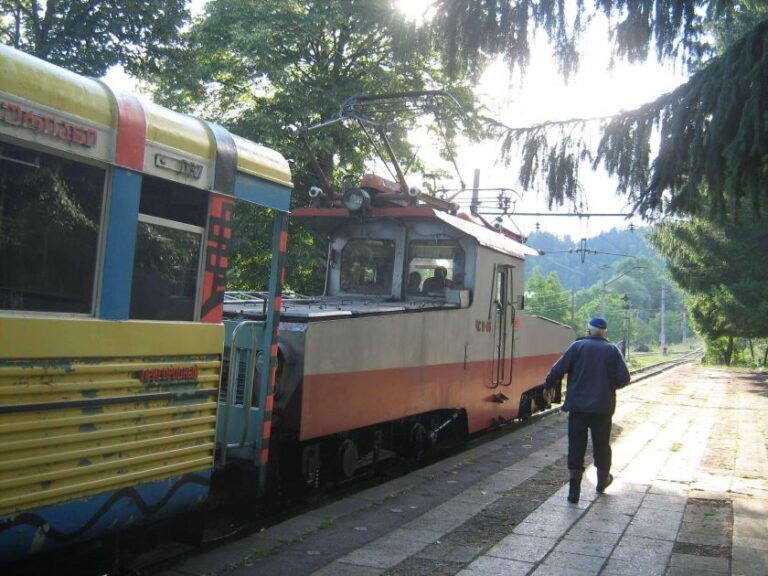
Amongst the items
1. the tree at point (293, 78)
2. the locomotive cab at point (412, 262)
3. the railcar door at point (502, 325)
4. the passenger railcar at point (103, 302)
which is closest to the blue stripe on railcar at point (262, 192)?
the passenger railcar at point (103, 302)

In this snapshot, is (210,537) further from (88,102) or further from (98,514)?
(88,102)

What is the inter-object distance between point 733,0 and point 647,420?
24.6 feet

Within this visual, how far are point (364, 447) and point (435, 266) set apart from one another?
2.66 meters

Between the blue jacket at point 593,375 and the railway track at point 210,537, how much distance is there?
2.27 m

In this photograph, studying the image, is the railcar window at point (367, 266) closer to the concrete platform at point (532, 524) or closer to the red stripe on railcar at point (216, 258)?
the concrete platform at point (532, 524)

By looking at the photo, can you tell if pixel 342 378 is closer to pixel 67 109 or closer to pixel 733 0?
pixel 67 109

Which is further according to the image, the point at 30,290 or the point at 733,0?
the point at 733,0

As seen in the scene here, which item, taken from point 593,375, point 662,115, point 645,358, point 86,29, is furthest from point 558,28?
point 645,358

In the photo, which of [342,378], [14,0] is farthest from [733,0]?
[14,0]

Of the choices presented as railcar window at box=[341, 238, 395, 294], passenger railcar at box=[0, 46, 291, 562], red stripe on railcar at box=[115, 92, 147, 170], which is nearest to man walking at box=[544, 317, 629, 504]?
railcar window at box=[341, 238, 395, 294]

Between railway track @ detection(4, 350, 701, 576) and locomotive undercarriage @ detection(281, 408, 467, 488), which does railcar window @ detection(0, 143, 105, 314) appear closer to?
railway track @ detection(4, 350, 701, 576)

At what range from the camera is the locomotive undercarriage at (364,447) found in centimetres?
644

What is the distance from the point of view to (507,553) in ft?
16.9

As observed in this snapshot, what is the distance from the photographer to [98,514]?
12.5 ft
